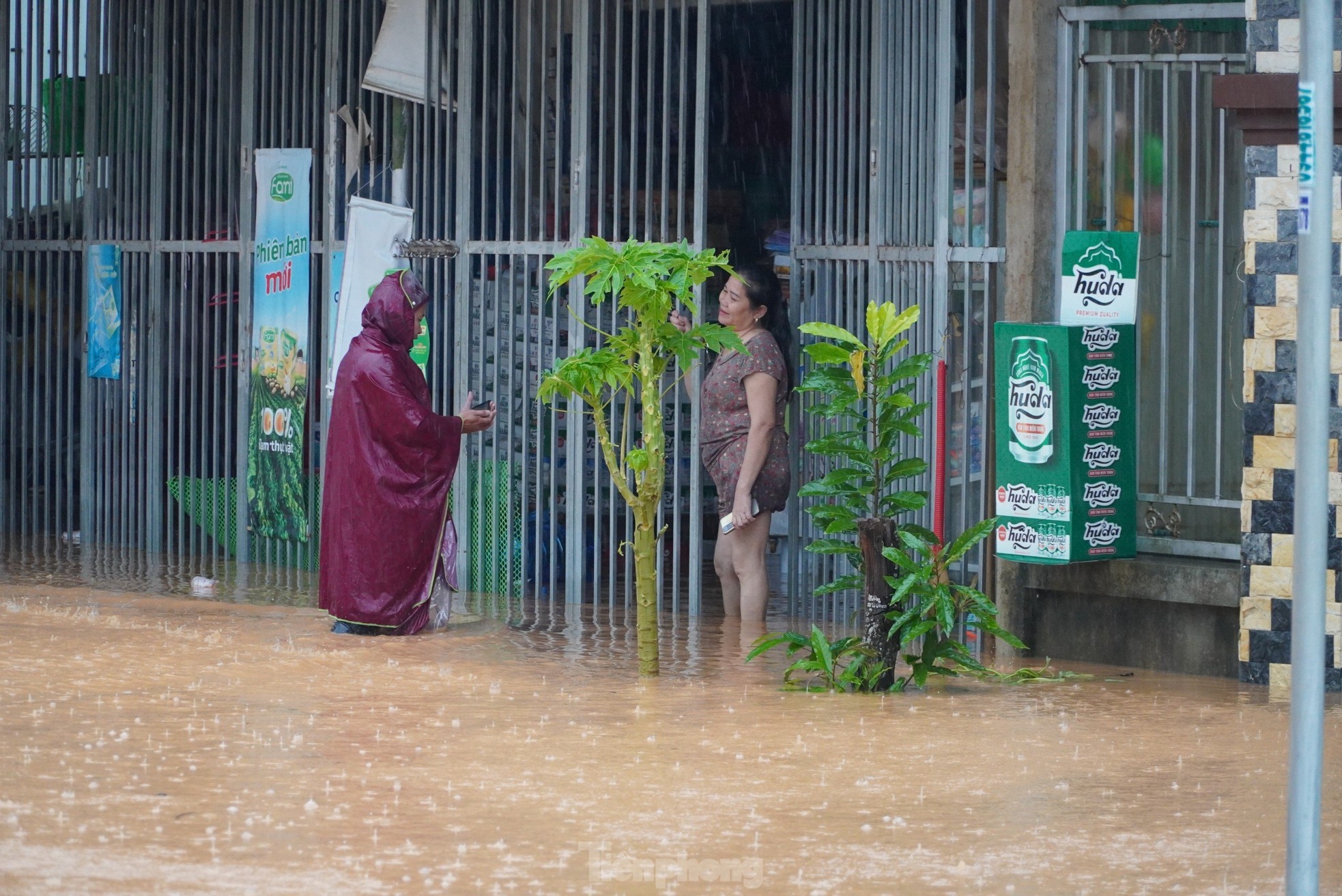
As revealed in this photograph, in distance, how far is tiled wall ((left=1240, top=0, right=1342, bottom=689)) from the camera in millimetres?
8391

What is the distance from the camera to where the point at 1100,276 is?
9.00 m

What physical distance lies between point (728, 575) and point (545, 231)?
250 cm

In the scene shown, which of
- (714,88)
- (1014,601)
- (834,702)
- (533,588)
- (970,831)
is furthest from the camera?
(714,88)

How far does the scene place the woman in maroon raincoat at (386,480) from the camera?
10.0 meters

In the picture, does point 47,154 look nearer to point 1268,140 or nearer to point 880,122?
point 880,122

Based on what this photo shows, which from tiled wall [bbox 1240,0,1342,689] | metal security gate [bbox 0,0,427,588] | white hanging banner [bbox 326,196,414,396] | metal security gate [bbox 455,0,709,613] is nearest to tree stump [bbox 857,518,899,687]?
tiled wall [bbox 1240,0,1342,689]

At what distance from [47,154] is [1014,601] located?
341 inches

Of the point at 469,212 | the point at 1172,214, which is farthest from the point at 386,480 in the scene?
the point at 1172,214

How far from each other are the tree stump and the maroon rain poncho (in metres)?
2.74

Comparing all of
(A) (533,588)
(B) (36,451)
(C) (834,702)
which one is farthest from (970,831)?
(B) (36,451)

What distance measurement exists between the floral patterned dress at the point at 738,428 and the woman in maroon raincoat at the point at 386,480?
1.20 meters

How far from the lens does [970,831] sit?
19.2 ft

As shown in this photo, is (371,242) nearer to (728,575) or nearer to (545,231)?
(545,231)

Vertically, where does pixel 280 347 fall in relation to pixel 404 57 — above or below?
below
